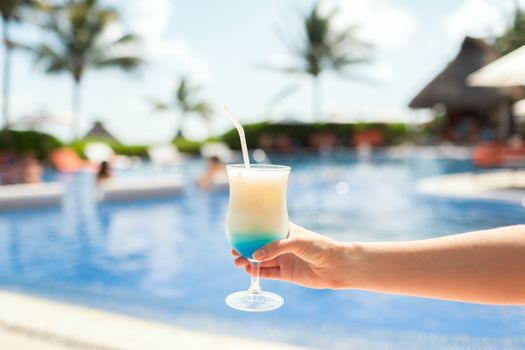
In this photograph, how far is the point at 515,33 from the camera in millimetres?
21609

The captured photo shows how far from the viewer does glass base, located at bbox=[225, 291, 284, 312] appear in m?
1.63

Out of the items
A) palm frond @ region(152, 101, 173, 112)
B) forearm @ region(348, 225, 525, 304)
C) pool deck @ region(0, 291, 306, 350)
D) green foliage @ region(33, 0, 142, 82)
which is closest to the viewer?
forearm @ region(348, 225, 525, 304)

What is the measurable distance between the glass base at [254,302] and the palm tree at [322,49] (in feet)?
96.2

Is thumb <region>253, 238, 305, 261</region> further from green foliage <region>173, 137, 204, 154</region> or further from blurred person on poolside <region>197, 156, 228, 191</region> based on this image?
green foliage <region>173, 137, 204, 154</region>

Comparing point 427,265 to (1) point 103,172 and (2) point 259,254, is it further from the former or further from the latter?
(1) point 103,172

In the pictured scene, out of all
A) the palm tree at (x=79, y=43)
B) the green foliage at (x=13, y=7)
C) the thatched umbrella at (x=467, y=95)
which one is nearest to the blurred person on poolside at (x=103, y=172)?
the green foliage at (x=13, y=7)

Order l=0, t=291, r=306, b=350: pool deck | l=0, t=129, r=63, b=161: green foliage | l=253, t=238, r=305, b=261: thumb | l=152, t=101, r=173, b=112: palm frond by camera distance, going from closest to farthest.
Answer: l=253, t=238, r=305, b=261: thumb
l=0, t=291, r=306, b=350: pool deck
l=0, t=129, r=63, b=161: green foliage
l=152, t=101, r=173, b=112: palm frond

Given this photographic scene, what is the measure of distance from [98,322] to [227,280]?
222 cm

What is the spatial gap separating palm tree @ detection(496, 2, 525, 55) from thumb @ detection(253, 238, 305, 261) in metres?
21.1

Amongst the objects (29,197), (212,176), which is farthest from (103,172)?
(212,176)

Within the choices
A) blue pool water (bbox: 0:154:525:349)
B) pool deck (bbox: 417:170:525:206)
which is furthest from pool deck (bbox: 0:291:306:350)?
pool deck (bbox: 417:170:525:206)

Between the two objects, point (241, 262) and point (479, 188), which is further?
point (479, 188)

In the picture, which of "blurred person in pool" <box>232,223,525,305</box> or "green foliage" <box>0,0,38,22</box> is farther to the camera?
"green foliage" <box>0,0,38,22</box>

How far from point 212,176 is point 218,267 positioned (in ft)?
21.1
